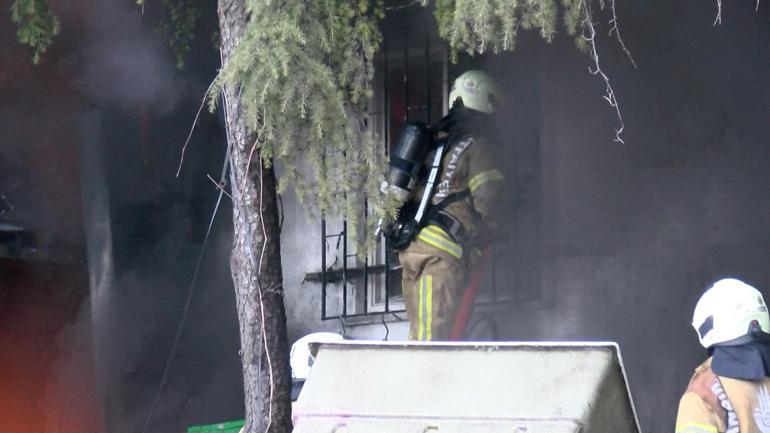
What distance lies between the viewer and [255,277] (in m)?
4.78

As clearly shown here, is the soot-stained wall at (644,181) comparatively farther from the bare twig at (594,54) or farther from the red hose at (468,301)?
the red hose at (468,301)

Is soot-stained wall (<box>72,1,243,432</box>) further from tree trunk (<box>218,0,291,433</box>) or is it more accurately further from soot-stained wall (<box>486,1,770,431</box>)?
tree trunk (<box>218,0,291,433</box>)

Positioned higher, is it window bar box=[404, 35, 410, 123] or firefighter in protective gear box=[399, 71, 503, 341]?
window bar box=[404, 35, 410, 123]

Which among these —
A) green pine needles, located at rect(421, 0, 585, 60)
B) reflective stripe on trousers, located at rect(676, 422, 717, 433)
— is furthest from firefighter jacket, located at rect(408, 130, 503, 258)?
reflective stripe on trousers, located at rect(676, 422, 717, 433)

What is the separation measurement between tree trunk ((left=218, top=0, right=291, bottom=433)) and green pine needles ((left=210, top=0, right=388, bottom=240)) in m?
0.12

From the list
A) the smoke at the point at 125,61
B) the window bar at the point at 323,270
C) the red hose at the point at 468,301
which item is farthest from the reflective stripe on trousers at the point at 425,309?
the smoke at the point at 125,61

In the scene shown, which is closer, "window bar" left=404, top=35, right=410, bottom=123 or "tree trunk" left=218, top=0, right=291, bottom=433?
"tree trunk" left=218, top=0, right=291, bottom=433

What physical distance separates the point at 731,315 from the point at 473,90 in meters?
2.66

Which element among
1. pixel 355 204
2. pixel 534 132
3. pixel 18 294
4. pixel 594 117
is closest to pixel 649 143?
pixel 594 117

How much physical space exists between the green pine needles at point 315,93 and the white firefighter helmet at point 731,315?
56.8 inches

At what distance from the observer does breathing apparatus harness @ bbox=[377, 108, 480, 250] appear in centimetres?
606

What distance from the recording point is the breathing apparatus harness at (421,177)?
606cm

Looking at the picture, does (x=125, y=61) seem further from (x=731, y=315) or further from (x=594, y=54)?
(x=731, y=315)

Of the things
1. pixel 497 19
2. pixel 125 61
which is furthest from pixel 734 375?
pixel 125 61
